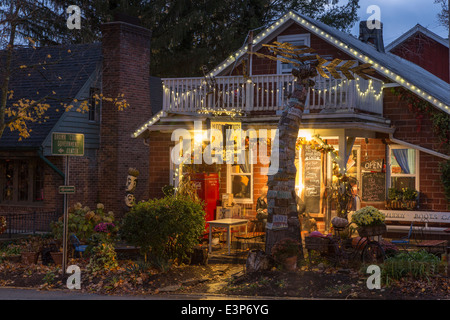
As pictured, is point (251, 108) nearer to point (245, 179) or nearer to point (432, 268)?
point (245, 179)

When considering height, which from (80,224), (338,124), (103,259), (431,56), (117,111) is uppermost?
(431,56)

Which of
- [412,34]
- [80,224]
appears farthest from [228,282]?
[412,34]

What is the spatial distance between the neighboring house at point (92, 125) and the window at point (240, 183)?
5.95m

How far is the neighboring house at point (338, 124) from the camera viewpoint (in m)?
16.2

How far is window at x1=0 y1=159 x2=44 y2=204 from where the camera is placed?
2330 centimetres

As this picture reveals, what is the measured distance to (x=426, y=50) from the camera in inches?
1221

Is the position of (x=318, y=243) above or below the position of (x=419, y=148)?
below

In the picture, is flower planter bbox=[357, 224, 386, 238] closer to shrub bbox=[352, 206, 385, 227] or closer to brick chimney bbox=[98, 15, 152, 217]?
shrub bbox=[352, 206, 385, 227]

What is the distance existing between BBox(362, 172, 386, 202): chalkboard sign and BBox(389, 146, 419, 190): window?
250mm

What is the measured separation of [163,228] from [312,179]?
6861 mm

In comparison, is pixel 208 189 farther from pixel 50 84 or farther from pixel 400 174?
pixel 50 84

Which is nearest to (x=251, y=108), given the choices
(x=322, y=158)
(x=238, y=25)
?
(x=322, y=158)

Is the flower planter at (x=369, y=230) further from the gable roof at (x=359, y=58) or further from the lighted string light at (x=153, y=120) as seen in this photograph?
the lighted string light at (x=153, y=120)

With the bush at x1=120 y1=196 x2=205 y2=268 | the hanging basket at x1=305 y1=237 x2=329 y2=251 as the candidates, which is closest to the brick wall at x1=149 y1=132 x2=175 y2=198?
the bush at x1=120 y1=196 x2=205 y2=268
